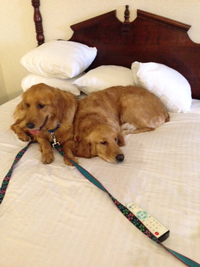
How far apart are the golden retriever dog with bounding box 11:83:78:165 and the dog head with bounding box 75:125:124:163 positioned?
0.29ft

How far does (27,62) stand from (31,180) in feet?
4.43

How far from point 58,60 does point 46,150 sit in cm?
94

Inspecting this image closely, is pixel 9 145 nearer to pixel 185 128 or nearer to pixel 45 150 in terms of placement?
pixel 45 150

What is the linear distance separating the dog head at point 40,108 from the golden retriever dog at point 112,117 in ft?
0.74

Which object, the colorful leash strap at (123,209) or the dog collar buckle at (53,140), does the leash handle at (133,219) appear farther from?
the dog collar buckle at (53,140)

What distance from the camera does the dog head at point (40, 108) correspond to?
1.40 metres

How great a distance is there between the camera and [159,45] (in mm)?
2186

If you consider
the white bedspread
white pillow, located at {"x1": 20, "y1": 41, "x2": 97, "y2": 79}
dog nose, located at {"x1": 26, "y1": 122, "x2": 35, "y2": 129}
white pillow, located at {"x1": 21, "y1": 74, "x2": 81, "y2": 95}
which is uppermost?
white pillow, located at {"x1": 20, "y1": 41, "x2": 97, "y2": 79}

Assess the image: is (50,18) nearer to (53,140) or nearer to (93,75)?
(93,75)

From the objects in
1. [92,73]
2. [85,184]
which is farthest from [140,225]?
[92,73]

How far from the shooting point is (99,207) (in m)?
1.01

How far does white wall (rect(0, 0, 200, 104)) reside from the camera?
6.83ft

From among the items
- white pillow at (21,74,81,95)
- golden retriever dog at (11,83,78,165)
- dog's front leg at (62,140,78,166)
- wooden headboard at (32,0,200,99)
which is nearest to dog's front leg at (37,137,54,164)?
golden retriever dog at (11,83,78,165)

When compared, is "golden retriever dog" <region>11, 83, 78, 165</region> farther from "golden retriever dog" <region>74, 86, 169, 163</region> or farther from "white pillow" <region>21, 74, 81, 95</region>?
"white pillow" <region>21, 74, 81, 95</region>
